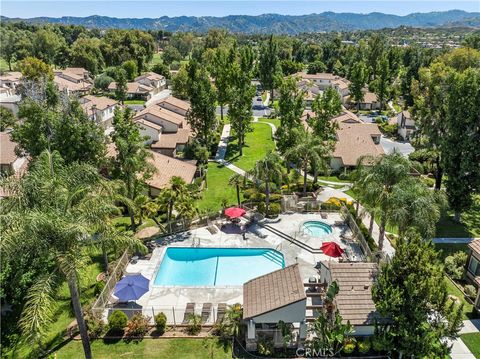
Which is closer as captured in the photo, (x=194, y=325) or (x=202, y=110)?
(x=194, y=325)

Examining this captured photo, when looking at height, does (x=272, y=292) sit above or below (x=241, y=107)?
below

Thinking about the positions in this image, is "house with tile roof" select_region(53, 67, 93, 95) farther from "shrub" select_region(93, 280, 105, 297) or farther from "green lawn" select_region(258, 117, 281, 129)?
"shrub" select_region(93, 280, 105, 297)

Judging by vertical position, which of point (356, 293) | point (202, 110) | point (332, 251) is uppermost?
point (202, 110)

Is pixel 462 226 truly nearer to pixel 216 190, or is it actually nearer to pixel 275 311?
pixel 275 311

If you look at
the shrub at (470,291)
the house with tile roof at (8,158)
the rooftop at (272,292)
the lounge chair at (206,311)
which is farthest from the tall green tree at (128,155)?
the shrub at (470,291)

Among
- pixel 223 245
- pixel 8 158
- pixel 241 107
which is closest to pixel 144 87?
pixel 241 107

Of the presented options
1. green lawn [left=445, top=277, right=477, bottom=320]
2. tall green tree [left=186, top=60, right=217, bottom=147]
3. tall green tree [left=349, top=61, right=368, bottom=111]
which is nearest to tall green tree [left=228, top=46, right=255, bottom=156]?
tall green tree [left=186, top=60, right=217, bottom=147]

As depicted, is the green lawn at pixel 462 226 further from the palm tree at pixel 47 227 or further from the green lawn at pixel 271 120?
the green lawn at pixel 271 120

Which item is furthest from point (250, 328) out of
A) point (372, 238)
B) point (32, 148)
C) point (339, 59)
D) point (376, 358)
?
point (339, 59)
